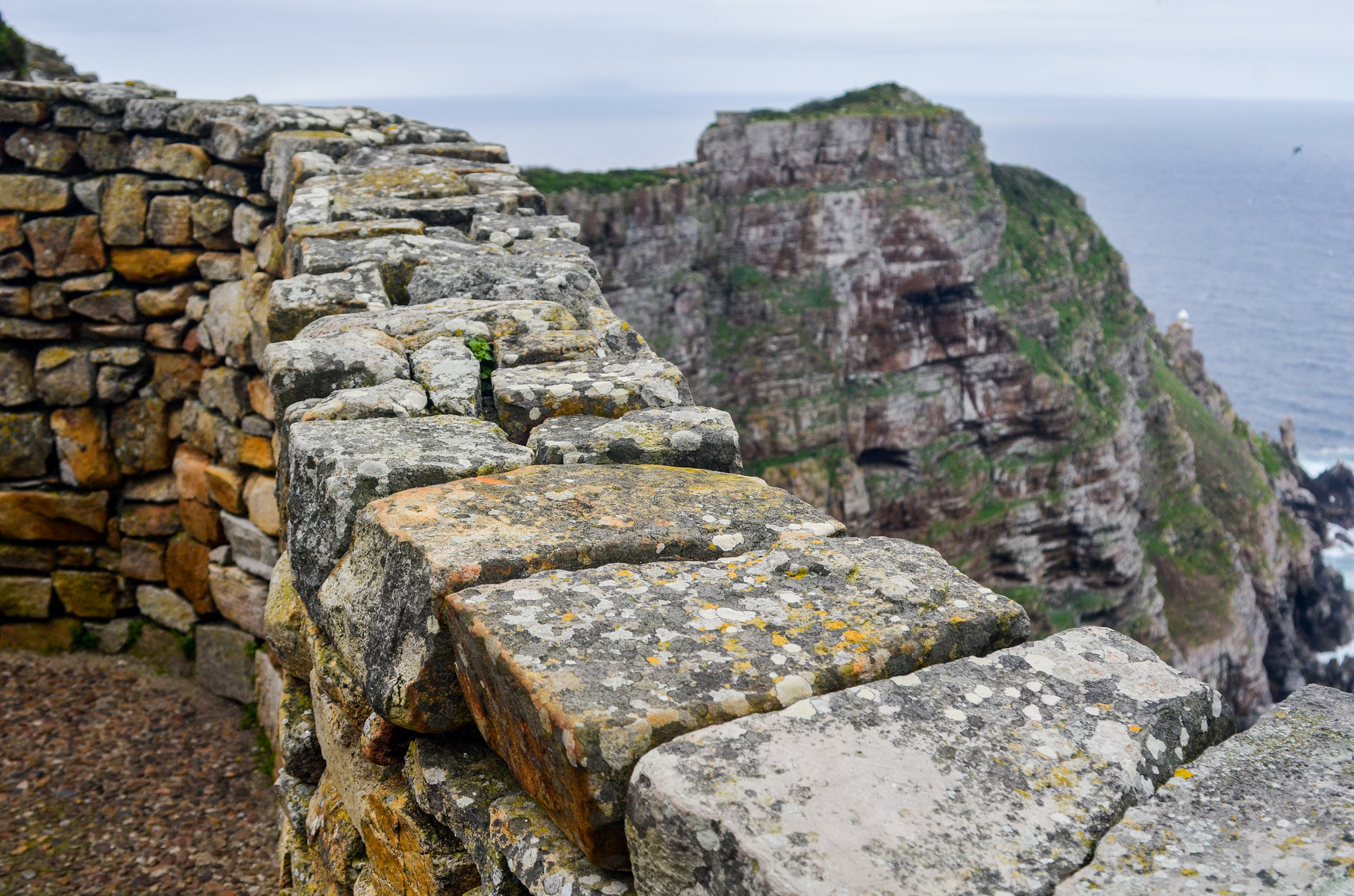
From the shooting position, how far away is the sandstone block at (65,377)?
9.10 meters

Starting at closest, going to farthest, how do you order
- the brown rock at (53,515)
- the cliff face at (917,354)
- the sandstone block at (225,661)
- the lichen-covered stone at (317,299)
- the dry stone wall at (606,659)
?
the dry stone wall at (606,659)
the lichen-covered stone at (317,299)
the sandstone block at (225,661)
the brown rock at (53,515)
the cliff face at (917,354)

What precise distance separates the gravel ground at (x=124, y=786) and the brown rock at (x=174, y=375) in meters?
2.40

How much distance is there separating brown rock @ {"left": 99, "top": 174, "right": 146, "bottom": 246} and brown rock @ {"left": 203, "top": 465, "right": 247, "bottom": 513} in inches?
82.8

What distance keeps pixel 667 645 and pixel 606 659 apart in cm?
17

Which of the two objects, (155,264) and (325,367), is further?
(155,264)

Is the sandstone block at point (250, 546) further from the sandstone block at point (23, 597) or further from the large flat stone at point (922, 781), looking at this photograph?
the large flat stone at point (922, 781)

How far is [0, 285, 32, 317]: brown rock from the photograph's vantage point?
354 inches

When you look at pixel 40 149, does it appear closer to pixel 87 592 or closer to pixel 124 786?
pixel 87 592

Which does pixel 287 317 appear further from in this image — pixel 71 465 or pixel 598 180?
pixel 598 180

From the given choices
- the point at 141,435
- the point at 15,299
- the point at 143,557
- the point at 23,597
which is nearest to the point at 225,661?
the point at 143,557

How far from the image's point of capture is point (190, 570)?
9.17 meters

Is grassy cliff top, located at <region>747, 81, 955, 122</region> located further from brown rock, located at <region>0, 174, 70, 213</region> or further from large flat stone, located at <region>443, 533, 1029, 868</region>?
large flat stone, located at <region>443, 533, 1029, 868</region>

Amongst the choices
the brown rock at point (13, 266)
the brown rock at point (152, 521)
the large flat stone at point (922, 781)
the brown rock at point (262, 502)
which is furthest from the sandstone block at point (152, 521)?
the large flat stone at point (922, 781)

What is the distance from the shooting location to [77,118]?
8742 millimetres
